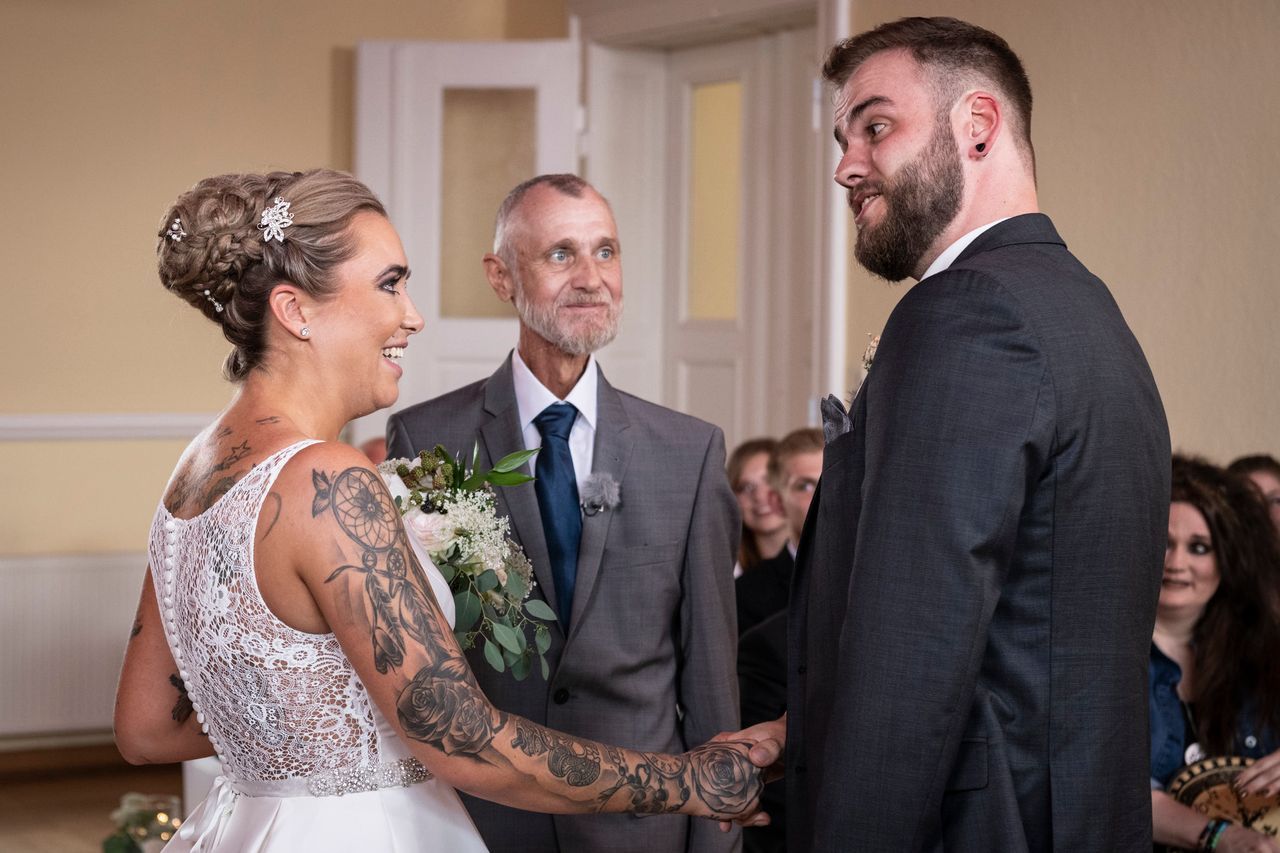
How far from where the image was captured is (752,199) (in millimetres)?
5949

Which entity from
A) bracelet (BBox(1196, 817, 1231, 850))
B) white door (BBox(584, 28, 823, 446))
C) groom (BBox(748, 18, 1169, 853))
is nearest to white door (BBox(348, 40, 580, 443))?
white door (BBox(584, 28, 823, 446))

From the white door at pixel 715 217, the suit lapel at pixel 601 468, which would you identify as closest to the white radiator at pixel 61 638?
the white door at pixel 715 217

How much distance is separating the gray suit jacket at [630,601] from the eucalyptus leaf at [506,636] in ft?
1.45

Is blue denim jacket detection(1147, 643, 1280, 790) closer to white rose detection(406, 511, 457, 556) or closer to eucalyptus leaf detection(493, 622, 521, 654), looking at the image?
eucalyptus leaf detection(493, 622, 521, 654)

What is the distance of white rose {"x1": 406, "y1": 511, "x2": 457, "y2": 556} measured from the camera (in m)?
2.05

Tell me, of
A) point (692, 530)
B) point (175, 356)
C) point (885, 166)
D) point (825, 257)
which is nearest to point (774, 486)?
point (825, 257)

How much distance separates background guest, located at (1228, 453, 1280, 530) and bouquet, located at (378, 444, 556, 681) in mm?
2400

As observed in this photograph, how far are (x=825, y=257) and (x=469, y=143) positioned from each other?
1938 millimetres

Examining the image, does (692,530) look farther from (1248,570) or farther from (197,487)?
(1248,570)

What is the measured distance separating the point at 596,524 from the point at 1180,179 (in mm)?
2386

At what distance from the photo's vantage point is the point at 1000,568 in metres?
1.57

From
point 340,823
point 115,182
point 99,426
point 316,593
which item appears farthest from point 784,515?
point 115,182

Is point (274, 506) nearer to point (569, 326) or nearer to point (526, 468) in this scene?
point (526, 468)

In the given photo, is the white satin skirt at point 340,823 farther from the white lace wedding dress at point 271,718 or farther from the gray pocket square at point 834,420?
the gray pocket square at point 834,420
